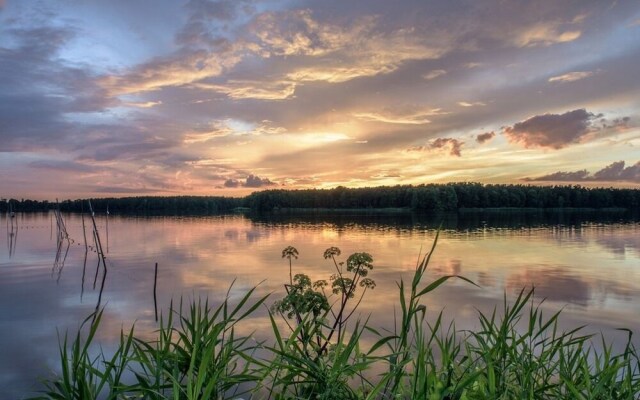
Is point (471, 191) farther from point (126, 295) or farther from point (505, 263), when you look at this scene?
point (126, 295)

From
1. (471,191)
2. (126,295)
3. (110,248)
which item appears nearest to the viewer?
(126,295)

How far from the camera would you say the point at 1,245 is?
47312mm

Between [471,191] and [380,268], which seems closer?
[380,268]

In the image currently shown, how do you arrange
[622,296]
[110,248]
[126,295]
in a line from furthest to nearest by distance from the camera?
[110,248]
[126,295]
[622,296]

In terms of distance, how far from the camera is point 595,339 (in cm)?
1412

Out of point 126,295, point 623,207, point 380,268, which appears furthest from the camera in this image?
point 623,207

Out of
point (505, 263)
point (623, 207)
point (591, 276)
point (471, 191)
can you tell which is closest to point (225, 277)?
point (505, 263)

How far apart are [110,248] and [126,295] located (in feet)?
87.8

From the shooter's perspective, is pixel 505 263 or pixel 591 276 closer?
pixel 591 276

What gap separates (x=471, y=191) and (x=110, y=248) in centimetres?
13880

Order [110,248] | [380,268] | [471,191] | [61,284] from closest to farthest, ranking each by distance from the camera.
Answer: [61,284] → [380,268] → [110,248] → [471,191]

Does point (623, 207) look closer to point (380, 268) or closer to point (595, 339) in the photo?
point (380, 268)

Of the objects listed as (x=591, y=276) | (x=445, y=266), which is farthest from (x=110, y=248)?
(x=591, y=276)

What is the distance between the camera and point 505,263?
3231cm
